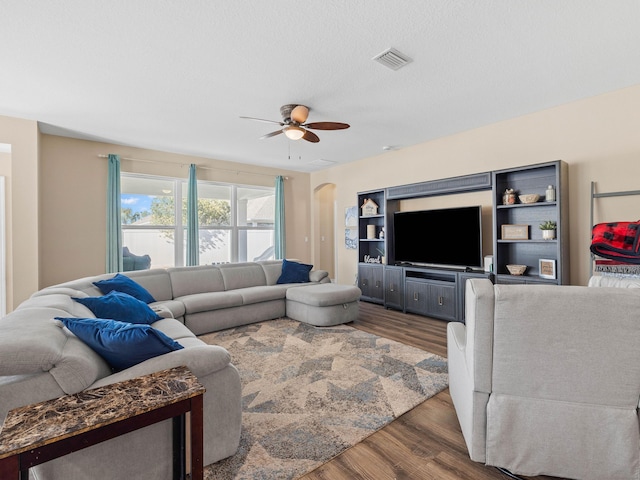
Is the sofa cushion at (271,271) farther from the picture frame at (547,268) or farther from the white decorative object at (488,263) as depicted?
the picture frame at (547,268)

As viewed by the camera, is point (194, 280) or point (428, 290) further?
point (428, 290)

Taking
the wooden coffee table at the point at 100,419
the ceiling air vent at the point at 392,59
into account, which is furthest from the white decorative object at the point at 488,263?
the wooden coffee table at the point at 100,419

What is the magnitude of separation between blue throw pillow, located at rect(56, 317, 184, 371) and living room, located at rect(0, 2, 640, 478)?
274cm

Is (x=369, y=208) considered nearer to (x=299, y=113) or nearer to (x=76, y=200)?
(x=299, y=113)

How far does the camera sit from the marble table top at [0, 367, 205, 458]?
3.24ft

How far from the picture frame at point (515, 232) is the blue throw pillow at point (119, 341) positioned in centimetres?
401

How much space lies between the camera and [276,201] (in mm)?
6738

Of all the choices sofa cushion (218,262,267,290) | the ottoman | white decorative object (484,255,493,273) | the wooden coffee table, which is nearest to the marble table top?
the wooden coffee table

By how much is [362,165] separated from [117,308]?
484 centimetres

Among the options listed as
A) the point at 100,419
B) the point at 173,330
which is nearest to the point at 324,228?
the point at 173,330

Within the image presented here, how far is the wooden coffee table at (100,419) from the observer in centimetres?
97

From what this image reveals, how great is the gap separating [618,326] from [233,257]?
5.88 metres

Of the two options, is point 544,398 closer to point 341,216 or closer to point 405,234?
point 405,234

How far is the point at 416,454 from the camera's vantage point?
1.74m
